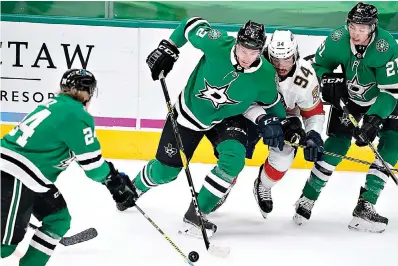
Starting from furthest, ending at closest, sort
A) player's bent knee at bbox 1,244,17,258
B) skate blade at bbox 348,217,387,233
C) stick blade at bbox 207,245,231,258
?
skate blade at bbox 348,217,387,233
stick blade at bbox 207,245,231,258
player's bent knee at bbox 1,244,17,258

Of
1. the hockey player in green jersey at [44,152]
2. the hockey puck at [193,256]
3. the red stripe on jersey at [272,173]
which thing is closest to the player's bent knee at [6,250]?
the hockey player in green jersey at [44,152]

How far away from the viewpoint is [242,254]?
3229 millimetres

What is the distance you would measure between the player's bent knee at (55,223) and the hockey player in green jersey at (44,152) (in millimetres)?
94

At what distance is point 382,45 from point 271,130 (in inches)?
26.6

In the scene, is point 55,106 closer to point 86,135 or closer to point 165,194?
point 86,135

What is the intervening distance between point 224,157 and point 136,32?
1596 millimetres

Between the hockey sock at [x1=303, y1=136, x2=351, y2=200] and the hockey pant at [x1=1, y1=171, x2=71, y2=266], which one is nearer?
the hockey pant at [x1=1, y1=171, x2=71, y2=266]

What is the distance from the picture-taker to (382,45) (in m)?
3.42

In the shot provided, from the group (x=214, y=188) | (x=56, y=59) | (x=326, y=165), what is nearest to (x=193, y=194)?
(x=214, y=188)

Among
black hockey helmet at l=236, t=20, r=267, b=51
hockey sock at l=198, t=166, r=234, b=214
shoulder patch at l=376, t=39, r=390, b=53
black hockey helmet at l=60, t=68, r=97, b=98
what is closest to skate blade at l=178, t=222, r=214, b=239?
hockey sock at l=198, t=166, r=234, b=214

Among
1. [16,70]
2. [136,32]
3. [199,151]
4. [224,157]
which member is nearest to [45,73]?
[16,70]

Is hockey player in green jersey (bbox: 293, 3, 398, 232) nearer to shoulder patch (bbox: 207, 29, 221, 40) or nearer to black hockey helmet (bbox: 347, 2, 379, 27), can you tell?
black hockey helmet (bbox: 347, 2, 379, 27)

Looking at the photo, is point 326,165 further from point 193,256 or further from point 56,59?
point 56,59

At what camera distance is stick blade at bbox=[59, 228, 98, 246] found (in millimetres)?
3160
